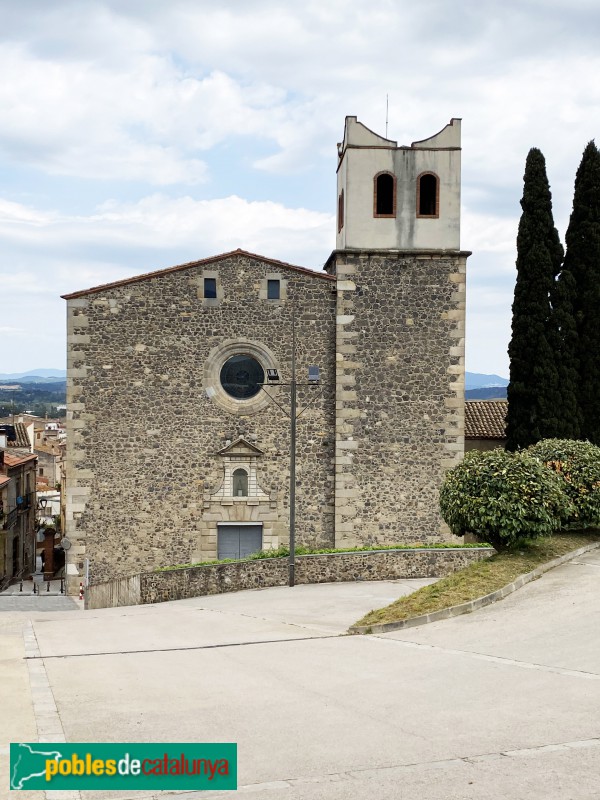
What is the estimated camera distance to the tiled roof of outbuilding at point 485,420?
100ft

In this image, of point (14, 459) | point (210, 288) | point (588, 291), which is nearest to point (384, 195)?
point (210, 288)

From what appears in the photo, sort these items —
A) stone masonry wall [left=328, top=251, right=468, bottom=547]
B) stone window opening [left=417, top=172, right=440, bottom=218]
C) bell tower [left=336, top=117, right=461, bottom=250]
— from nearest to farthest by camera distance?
stone masonry wall [left=328, top=251, right=468, bottom=547]
bell tower [left=336, top=117, right=461, bottom=250]
stone window opening [left=417, top=172, right=440, bottom=218]

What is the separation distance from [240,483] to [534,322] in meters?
10.1

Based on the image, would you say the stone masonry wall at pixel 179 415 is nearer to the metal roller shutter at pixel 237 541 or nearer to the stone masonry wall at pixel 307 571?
the metal roller shutter at pixel 237 541

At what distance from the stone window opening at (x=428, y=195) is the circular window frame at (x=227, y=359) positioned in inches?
231

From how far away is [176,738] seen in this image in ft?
27.3

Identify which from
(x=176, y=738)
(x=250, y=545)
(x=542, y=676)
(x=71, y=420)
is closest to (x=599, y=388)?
(x=250, y=545)

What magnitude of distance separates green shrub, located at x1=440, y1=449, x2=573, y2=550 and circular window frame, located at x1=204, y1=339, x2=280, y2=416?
840 centimetres

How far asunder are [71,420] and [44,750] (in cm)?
1861

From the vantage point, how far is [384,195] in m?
26.8

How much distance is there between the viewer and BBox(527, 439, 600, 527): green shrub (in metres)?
20.2

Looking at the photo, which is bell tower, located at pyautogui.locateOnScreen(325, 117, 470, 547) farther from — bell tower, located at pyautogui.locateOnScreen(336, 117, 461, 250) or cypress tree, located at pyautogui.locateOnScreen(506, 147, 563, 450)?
cypress tree, located at pyautogui.locateOnScreen(506, 147, 563, 450)

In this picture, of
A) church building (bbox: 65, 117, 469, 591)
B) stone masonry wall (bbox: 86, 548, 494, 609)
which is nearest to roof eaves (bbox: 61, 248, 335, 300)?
church building (bbox: 65, 117, 469, 591)

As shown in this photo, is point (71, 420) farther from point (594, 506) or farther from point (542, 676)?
point (542, 676)
